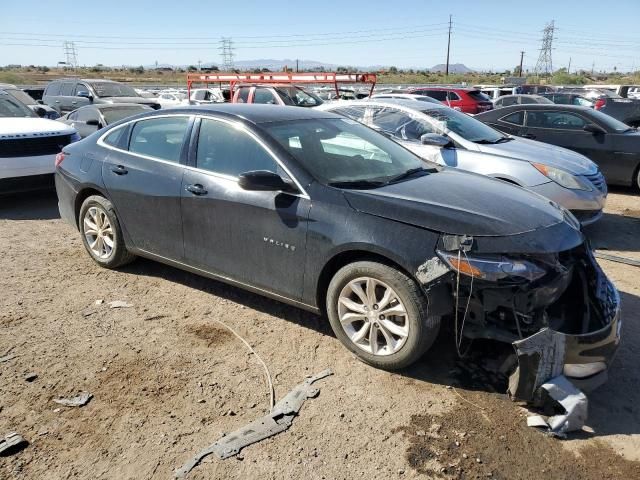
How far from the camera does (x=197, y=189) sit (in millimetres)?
4086

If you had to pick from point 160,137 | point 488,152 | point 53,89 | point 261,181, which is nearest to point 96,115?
point 160,137

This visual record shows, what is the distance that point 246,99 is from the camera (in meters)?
14.7

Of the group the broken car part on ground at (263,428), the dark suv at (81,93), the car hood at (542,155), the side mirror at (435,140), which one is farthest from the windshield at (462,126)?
the dark suv at (81,93)

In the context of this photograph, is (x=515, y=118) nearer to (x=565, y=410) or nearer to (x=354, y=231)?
(x=354, y=231)

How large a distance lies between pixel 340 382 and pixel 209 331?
118cm

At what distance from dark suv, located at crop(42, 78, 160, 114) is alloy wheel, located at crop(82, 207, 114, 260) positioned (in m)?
11.6

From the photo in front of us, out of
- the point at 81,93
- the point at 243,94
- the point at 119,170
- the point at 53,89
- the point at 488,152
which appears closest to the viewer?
the point at 119,170

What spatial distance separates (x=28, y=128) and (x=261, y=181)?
5903 mm

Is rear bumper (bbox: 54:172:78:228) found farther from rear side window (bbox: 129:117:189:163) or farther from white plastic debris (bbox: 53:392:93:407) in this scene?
white plastic debris (bbox: 53:392:93:407)

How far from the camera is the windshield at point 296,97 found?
568 inches

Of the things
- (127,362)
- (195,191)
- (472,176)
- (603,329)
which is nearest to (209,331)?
(127,362)

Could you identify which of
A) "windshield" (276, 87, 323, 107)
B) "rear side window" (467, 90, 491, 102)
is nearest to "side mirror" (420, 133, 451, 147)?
"windshield" (276, 87, 323, 107)

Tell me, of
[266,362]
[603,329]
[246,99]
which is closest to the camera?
[603,329]

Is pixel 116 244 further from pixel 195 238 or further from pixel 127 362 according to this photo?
pixel 127 362
